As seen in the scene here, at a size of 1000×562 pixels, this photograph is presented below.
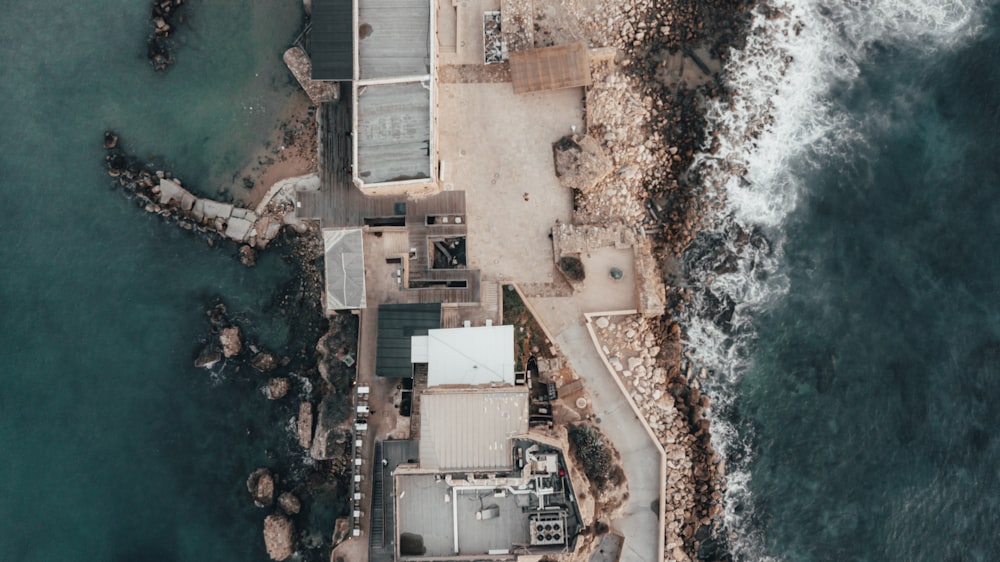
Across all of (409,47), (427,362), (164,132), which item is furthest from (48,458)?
(409,47)

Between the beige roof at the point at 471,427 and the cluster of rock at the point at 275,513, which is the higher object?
the beige roof at the point at 471,427

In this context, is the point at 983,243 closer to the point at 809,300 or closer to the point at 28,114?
the point at 809,300

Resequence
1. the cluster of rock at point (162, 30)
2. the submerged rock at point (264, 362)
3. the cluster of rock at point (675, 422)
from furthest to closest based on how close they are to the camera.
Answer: the cluster of rock at point (162, 30), the submerged rock at point (264, 362), the cluster of rock at point (675, 422)

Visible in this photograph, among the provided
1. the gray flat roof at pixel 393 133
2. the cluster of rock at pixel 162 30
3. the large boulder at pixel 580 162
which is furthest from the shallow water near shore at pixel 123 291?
the large boulder at pixel 580 162

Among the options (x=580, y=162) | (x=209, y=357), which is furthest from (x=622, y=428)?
(x=209, y=357)

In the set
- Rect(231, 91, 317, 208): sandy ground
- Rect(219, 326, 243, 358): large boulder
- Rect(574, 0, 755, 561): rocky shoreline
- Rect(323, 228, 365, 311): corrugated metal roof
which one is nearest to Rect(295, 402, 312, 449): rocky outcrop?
Rect(219, 326, 243, 358): large boulder

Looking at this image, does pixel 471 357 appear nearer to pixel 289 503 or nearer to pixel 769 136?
pixel 289 503

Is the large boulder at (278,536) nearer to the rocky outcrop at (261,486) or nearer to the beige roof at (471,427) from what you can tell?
the rocky outcrop at (261,486)
